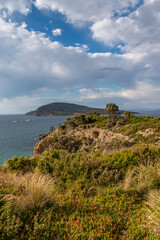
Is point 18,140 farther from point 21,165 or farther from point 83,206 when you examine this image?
point 83,206

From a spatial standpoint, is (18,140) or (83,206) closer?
(83,206)

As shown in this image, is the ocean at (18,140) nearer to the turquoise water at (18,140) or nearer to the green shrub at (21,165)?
the turquoise water at (18,140)

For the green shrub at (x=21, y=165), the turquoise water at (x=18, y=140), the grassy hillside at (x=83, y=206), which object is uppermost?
the grassy hillside at (x=83, y=206)

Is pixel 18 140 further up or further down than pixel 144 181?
further down

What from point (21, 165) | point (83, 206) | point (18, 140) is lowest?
point (18, 140)

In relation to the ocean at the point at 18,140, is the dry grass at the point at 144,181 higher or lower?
higher

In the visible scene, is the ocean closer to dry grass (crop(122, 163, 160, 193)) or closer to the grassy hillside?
the grassy hillside

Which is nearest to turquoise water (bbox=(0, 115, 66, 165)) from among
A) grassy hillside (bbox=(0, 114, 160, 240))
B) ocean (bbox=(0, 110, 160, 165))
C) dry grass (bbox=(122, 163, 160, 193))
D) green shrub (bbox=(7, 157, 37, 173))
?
ocean (bbox=(0, 110, 160, 165))

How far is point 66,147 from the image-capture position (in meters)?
31.2

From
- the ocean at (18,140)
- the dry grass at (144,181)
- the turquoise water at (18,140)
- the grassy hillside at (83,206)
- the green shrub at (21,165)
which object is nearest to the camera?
the grassy hillside at (83,206)

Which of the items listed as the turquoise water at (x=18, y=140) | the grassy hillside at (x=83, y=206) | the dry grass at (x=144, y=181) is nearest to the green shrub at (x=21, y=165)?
the turquoise water at (x=18, y=140)

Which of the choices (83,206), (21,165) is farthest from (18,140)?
(83,206)

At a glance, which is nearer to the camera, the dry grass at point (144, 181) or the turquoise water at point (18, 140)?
the dry grass at point (144, 181)

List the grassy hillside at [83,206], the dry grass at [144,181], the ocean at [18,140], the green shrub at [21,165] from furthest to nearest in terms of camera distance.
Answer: the ocean at [18,140]
the green shrub at [21,165]
the dry grass at [144,181]
the grassy hillside at [83,206]
